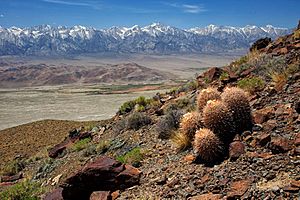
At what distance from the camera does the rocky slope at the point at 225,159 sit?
6766 millimetres

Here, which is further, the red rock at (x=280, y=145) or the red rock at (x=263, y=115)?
the red rock at (x=263, y=115)

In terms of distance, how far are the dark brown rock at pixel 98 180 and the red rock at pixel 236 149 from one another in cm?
226

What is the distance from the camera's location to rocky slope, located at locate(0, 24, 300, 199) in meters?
6.77

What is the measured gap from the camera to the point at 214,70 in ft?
52.5

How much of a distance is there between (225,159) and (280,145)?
1173 millimetres

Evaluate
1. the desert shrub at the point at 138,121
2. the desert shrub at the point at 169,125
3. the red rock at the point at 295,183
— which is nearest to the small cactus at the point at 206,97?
the desert shrub at the point at 169,125

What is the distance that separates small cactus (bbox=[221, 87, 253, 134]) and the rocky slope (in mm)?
212

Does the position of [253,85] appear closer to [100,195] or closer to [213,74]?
[213,74]

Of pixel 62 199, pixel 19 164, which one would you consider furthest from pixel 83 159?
pixel 19 164

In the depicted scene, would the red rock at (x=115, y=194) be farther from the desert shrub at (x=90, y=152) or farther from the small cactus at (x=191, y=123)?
the desert shrub at (x=90, y=152)

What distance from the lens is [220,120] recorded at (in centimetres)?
834

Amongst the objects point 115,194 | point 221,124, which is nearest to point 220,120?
point 221,124

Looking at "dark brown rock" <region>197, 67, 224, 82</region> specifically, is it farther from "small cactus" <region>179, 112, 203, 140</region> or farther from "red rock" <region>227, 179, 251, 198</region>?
"red rock" <region>227, 179, 251, 198</region>

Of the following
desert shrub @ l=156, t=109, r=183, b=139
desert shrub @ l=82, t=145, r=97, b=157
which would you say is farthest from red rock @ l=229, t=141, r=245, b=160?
desert shrub @ l=82, t=145, r=97, b=157
